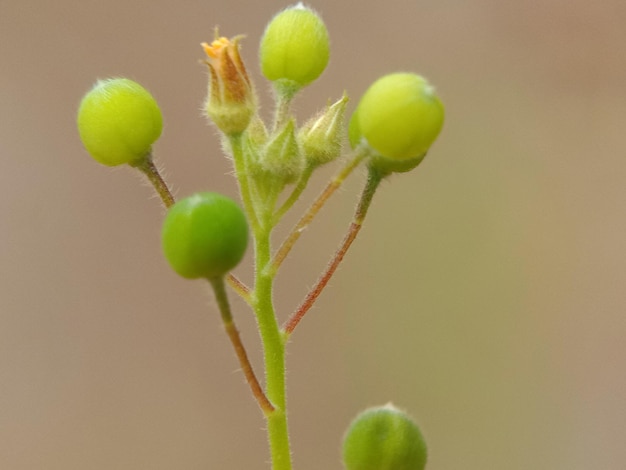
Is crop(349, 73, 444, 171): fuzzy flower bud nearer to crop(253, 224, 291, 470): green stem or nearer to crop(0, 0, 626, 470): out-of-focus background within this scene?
crop(253, 224, 291, 470): green stem

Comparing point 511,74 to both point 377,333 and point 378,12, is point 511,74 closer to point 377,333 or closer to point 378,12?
point 378,12

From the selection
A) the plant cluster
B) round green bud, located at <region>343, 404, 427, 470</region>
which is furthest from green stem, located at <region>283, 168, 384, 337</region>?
round green bud, located at <region>343, 404, 427, 470</region>

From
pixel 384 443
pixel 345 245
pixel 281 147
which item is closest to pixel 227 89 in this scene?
pixel 281 147

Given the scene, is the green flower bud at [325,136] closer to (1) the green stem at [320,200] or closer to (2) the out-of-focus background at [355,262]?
(1) the green stem at [320,200]

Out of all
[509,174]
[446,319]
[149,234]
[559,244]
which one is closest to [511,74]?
[509,174]

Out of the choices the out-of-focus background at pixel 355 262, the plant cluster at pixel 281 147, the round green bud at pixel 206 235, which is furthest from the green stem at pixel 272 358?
the out-of-focus background at pixel 355 262

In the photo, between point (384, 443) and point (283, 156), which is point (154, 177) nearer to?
point (283, 156)

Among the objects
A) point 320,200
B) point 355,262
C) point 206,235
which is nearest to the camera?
point 206,235
